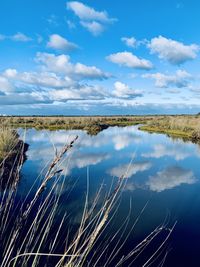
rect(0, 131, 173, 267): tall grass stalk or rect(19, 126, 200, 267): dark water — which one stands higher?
rect(0, 131, 173, 267): tall grass stalk

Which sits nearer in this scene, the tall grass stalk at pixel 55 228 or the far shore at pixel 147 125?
the tall grass stalk at pixel 55 228

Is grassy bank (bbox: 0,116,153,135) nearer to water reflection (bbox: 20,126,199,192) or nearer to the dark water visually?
water reflection (bbox: 20,126,199,192)

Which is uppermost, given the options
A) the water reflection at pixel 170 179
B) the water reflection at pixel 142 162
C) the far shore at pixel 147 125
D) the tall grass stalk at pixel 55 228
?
the tall grass stalk at pixel 55 228

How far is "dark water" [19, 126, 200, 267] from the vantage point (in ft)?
22.1

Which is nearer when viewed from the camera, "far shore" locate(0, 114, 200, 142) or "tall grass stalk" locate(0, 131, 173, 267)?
"tall grass stalk" locate(0, 131, 173, 267)

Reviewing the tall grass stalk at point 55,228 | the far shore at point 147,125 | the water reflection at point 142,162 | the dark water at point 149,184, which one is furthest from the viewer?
the far shore at point 147,125

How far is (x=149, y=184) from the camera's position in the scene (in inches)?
473

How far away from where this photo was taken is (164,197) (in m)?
10.5

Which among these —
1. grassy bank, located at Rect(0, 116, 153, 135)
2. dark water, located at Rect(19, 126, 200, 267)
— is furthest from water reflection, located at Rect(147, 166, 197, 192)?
grassy bank, located at Rect(0, 116, 153, 135)

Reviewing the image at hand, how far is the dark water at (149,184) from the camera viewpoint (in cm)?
673

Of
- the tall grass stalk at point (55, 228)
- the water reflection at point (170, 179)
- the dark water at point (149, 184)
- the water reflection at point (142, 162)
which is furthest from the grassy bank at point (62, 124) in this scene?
the tall grass stalk at point (55, 228)

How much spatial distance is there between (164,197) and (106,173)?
362cm

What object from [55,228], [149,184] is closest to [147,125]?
[149,184]

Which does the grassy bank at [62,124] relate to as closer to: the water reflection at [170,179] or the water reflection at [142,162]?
the water reflection at [142,162]
